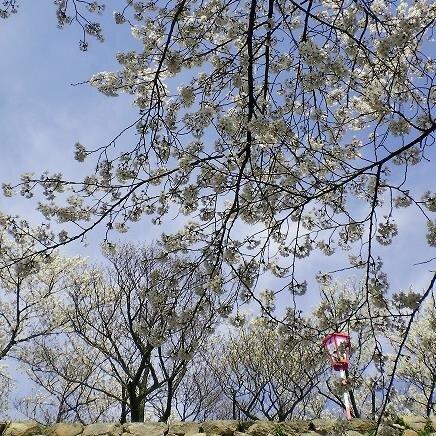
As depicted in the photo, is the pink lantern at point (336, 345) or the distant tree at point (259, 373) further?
the distant tree at point (259, 373)

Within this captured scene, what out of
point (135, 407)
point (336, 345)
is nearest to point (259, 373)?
point (135, 407)

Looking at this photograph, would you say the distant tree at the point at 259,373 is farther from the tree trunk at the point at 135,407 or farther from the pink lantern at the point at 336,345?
the pink lantern at the point at 336,345

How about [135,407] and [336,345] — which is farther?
[135,407]

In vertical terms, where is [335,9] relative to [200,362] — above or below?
above

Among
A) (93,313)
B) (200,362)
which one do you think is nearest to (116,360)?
(93,313)

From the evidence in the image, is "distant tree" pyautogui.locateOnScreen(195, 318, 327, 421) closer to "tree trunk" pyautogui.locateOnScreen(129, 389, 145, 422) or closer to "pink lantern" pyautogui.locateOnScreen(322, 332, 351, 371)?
"tree trunk" pyautogui.locateOnScreen(129, 389, 145, 422)

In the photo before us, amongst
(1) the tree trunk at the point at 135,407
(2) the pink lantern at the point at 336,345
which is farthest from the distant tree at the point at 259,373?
(2) the pink lantern at the point at 336,345

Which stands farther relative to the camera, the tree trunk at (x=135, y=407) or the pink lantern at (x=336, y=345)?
the tree trunk at (x=135, y=407)

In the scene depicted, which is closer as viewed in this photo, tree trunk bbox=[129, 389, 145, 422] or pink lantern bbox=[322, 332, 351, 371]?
pink lantern bbox=[322, 332, 351, 371]

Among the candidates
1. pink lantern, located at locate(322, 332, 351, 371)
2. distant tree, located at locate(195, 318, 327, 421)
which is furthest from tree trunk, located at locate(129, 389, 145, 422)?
pink lantern, located at locate(322, 332, 351, 371)

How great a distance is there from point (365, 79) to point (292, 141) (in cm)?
94

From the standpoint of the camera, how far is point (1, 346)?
16.1 m

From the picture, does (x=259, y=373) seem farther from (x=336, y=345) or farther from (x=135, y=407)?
(x=336, y=345)

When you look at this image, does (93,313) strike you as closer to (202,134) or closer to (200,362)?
(200,362)
